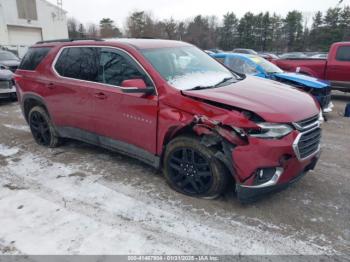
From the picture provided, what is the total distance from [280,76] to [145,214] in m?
5.68

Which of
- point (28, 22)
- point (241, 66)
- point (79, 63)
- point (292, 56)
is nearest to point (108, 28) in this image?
point (28, 22)

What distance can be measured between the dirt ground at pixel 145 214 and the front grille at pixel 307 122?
0.92m

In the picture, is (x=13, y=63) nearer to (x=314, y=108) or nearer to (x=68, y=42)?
(x=68, y=42)

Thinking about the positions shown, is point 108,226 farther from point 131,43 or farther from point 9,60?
point 9,60

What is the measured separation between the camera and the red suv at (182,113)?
10.00 ft

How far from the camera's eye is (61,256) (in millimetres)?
2629

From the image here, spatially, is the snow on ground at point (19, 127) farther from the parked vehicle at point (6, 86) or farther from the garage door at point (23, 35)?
the garage door at point (23, 35)

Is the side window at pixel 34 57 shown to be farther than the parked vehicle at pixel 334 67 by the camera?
No

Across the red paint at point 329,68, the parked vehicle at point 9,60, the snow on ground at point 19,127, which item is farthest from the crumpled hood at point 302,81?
the parked vehicle at point 9,60

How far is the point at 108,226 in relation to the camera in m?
3.04

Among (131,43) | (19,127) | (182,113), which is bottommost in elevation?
(19,127)

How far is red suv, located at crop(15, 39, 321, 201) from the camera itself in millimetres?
3047

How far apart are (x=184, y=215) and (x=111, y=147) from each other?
1.63m

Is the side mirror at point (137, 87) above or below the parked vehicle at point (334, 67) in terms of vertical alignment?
above
